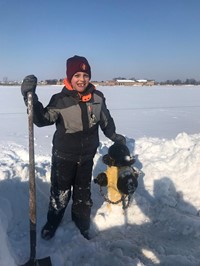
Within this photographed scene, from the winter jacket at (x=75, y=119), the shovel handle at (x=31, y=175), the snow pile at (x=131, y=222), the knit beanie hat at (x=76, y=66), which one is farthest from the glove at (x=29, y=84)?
the snow pile at (x=131, y=222)

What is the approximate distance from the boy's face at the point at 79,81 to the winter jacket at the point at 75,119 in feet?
0.20

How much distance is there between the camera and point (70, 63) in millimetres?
3674

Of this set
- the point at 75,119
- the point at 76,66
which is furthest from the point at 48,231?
the point at 76,66

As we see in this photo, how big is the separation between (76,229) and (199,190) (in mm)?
2083

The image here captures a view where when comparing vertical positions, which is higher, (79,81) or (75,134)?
(79,81)

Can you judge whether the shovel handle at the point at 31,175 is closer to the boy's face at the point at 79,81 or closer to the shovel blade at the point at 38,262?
the shovel blade at the point at 38,262

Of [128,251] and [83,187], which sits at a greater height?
[83,187]

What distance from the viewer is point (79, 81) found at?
3.65 m

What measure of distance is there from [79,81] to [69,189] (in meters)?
1.28

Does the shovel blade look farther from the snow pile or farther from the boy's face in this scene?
the boy's face

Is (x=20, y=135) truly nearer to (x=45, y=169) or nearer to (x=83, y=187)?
(x=45, y=169)

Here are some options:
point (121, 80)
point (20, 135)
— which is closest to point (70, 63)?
point (20, 135)

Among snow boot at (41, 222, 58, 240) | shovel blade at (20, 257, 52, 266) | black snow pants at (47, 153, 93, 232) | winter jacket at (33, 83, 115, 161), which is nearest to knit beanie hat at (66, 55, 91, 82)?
winter jacket at (33, 83, 115, 161)

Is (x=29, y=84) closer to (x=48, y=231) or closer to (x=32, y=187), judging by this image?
(x=32, y=187)
